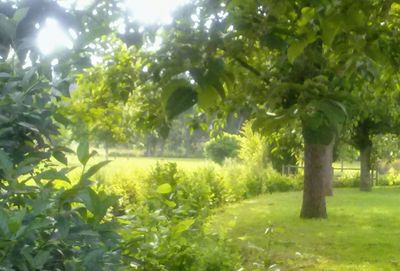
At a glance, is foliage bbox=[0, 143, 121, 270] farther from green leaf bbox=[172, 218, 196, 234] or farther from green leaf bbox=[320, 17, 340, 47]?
green leaf bbox=[172, 218, 196, 234]

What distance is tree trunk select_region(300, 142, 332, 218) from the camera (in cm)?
1502

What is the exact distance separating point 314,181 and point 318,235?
255 centimetres

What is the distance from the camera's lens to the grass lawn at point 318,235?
930 cm

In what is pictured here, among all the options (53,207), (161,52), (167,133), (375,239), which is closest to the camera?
(53,207)

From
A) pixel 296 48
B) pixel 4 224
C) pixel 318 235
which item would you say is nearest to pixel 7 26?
pixel 4 224

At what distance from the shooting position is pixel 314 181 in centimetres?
1511

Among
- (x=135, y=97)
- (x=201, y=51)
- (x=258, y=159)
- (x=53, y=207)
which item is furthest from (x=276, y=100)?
(x=258, y=159)

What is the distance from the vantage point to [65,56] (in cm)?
196

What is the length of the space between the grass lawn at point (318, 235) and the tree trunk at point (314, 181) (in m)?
0.36

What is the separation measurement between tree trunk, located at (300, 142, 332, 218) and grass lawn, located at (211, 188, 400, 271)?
361mm

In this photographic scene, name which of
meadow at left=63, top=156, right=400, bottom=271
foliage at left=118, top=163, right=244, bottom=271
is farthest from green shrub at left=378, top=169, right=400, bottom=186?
foliage at left=118, top=163, right=244, bottom=271

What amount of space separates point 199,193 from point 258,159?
2105 cm

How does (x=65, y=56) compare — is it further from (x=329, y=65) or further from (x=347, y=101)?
(x=329, y=65)

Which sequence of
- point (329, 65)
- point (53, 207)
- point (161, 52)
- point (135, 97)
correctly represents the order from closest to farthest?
point (53, 207) < point (161, 52) < point (329, 65) < point (135, 97)
